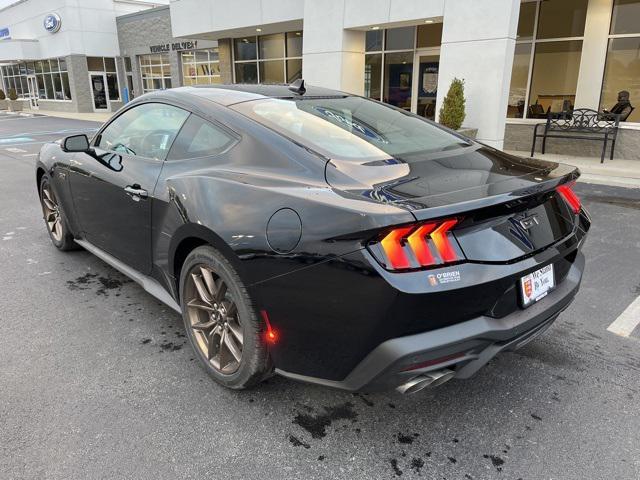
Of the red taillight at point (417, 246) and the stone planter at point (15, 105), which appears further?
the stone planter at point (15, 105)

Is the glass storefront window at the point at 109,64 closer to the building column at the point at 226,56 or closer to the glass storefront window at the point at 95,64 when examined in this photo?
the glass storefront window at the point at 95,64

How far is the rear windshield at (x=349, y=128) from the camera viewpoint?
260 cm

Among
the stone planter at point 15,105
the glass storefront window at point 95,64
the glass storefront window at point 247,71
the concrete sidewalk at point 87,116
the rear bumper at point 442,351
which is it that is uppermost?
the glass storefront window at point 95,64

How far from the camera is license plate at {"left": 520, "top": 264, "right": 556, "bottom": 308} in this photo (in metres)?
2.26

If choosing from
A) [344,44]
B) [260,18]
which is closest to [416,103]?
[344,44]

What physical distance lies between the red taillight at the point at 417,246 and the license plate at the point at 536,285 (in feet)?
1.56

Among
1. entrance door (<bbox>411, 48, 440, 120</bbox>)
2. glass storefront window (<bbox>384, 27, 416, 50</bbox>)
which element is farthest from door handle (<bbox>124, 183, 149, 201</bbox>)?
glass storefront window (<bbox>384, 27, 416, 50</bbox>)

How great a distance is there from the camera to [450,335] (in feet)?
6.63

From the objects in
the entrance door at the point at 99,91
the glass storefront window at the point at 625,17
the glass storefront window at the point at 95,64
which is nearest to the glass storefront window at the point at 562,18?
the glass storefront window at the point at 625,17

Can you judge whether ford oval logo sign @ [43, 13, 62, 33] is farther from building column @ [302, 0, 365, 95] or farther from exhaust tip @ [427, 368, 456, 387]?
exhaust tip @ [427, 368, 456, 387]

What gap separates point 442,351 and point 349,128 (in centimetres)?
140

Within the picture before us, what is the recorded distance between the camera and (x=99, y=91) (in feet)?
104

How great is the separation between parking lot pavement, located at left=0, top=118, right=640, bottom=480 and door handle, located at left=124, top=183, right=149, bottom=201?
0.93 m

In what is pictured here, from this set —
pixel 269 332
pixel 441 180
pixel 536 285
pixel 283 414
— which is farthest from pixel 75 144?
pixel 536 285
